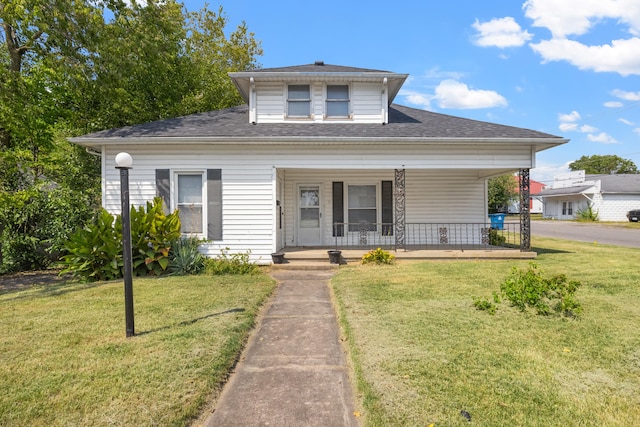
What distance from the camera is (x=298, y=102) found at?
35.1ft

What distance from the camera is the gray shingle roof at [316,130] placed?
9.23m

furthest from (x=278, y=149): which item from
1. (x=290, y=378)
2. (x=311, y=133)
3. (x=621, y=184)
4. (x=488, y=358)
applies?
(x=621, y=184)

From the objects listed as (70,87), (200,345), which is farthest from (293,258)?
(70,87)

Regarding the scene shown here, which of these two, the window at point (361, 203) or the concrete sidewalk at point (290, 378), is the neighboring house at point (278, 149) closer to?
the window at point (361, 203)

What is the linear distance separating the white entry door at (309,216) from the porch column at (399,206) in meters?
2.64

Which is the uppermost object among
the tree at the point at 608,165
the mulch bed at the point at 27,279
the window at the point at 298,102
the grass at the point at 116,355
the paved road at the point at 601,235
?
the tree at the point at 608,165

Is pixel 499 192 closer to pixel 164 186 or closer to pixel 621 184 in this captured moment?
pixel 621 184

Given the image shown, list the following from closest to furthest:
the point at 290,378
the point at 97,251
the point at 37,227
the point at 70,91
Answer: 1. the point at 290,378
2. the point at 97,251
3. the point at 37,227
4. the point at 70,91

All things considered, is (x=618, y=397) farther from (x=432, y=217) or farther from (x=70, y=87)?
(x=70, y=87)

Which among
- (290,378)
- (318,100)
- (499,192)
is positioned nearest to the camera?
(290,378)

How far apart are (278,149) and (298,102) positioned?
7.21 feet

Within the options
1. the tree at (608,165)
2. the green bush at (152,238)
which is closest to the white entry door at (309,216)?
the green bush at (152,238)

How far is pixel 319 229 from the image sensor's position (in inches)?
458

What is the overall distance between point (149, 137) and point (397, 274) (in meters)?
7.15
